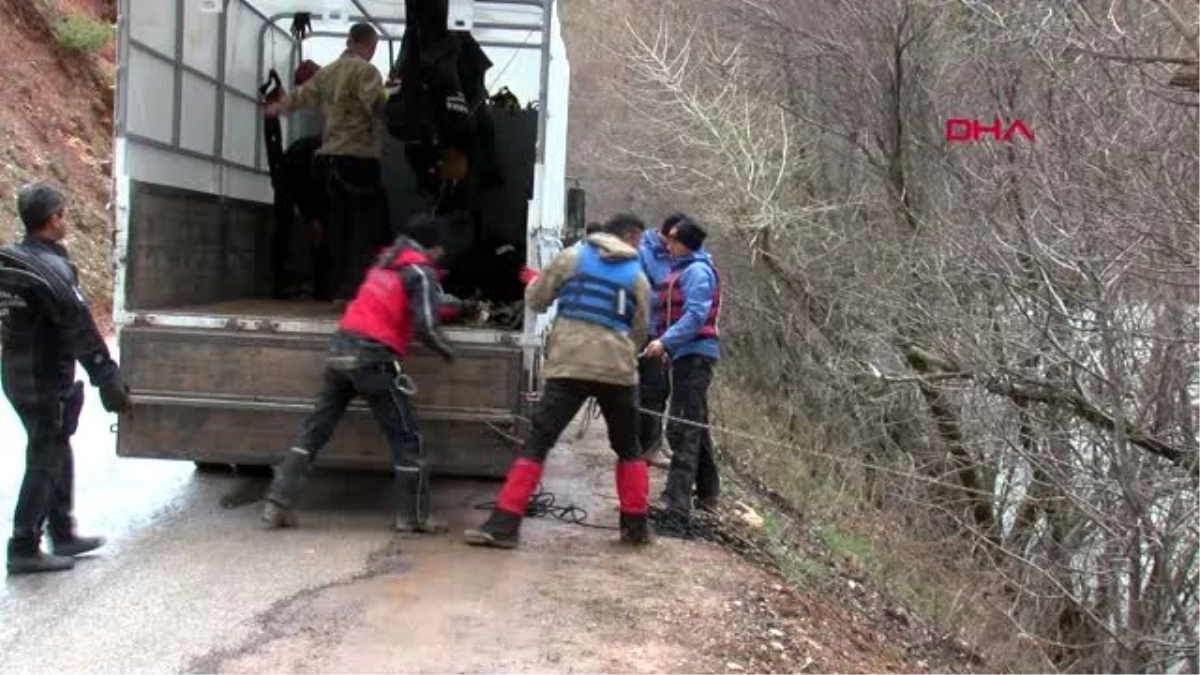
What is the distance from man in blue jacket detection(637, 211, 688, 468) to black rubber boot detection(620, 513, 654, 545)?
783mm

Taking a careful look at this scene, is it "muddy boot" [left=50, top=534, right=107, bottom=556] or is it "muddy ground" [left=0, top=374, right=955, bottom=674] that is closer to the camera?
"muddy ground" [left=0, top=374, right=955, bottom=674]

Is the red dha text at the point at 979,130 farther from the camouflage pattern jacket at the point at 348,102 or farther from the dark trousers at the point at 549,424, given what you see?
the camouflage pattern jacket at the point at 348,102

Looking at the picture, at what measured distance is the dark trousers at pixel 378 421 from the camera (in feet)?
21.3

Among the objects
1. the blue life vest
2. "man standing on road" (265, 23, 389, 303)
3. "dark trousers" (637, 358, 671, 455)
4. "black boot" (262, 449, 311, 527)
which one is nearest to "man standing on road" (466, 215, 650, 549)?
the blue life vest

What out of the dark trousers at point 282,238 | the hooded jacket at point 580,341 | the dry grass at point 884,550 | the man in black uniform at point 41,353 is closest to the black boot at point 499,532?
the hooded jacket at point 580,341

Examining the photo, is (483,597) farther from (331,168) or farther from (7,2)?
(7,2)

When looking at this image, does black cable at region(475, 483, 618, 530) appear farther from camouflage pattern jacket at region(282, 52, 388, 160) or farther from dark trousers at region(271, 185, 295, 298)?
dark trousers at region(271, 185, 295, 298)

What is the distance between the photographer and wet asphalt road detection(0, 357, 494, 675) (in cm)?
496

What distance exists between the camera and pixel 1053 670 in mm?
8156

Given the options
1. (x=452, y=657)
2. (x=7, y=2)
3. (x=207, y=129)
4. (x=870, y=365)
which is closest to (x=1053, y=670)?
(x=870, y=365)

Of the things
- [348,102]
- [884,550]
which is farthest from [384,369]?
[884,550]

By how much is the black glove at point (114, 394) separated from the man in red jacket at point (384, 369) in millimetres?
886

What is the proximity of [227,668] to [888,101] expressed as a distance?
1057 centimetres

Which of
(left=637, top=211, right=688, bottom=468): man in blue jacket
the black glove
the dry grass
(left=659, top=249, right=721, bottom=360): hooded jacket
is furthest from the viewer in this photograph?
the dry grass
